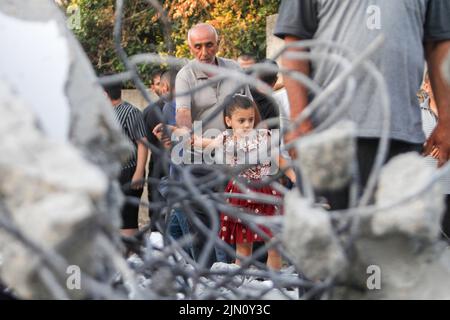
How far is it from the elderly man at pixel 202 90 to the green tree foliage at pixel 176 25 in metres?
4.13

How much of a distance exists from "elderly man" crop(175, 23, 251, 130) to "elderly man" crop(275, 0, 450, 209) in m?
1.31

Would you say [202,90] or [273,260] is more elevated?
[202,90]

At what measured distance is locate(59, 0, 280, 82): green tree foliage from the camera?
9484 mm

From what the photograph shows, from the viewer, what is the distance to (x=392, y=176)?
1.25m

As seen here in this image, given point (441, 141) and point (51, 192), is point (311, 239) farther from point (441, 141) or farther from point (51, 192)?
point (441, 141)

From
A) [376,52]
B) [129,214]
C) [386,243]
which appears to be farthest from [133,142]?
[386,243]

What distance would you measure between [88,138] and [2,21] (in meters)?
0.28

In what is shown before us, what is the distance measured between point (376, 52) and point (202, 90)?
164 cm

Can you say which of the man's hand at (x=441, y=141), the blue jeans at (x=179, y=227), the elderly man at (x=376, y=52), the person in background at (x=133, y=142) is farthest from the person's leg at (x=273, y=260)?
the elderly man at (x=376, y=52)

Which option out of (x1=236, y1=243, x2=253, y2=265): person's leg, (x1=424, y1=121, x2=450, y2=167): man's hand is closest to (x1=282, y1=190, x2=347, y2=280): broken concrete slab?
(x1=424, y1=121, x2=450, y2=167): man's hand

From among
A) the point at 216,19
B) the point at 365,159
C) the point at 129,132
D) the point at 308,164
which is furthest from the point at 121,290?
the point at 216,19

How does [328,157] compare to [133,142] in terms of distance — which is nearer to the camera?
[328,157]

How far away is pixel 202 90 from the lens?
3844 millimetres
